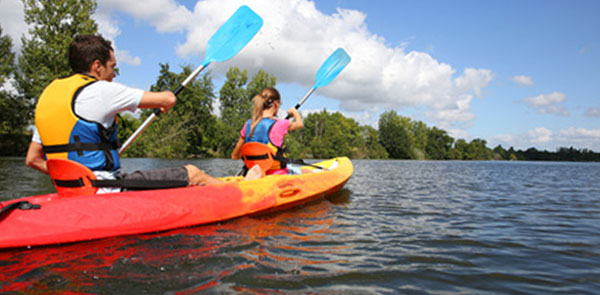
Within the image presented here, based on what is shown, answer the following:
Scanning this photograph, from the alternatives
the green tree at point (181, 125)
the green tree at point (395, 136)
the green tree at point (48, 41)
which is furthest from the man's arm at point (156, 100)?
the green tree at point (395, 136)

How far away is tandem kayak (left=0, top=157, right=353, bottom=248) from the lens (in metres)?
2.66

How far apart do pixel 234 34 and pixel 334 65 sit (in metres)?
2.87

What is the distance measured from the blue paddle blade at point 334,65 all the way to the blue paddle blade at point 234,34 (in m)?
2.42

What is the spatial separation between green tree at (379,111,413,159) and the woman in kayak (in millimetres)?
59837

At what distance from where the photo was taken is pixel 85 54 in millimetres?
2863

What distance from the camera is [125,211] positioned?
3.00 meters

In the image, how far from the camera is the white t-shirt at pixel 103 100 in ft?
8.71

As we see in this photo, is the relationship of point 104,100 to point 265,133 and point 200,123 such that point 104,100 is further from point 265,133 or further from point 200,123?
point 200,123

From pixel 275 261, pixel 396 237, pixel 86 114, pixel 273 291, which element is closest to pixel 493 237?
pixel 396 237

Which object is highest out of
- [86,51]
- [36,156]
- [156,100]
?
[86,51]

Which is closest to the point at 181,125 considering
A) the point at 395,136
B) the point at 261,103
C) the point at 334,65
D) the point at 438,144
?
the point at 334,65

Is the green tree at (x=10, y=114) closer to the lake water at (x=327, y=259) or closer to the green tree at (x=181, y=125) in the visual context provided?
the green tree at (x=181, y=125)

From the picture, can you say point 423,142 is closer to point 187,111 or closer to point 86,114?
point 187,111

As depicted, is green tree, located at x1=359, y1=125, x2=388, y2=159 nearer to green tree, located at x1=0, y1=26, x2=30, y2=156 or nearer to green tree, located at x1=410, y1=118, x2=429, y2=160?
green tree, located at x1=410, y1=118, x2=429, y2=160
